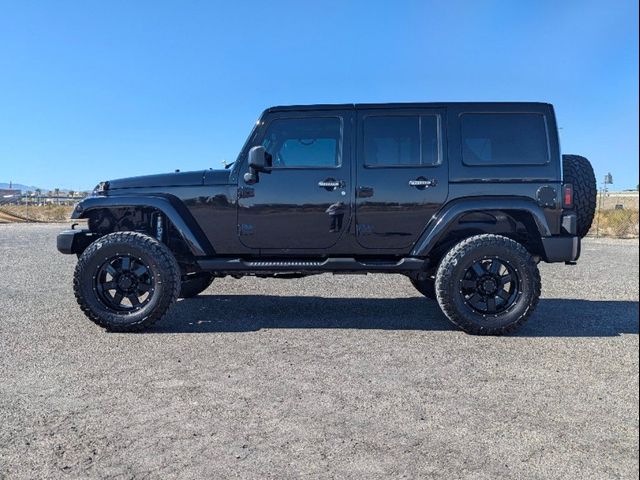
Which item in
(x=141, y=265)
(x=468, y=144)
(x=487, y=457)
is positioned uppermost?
(x=468, y=144)

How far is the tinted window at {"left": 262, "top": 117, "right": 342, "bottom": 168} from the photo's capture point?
4590 millimetres

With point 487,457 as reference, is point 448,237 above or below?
above

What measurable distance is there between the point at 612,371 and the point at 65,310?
5304 millimetres

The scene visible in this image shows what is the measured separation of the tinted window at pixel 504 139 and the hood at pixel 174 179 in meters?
2.49

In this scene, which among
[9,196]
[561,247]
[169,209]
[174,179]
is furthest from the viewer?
[9,196]

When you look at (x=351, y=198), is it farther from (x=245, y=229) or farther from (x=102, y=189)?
(x=102, y=189)

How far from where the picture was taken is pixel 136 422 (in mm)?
2438

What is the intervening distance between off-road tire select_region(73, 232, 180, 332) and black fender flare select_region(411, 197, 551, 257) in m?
2.47

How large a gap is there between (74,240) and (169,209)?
1.10m

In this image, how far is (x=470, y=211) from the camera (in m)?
4.37

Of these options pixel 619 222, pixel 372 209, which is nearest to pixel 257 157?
pixel 372 209

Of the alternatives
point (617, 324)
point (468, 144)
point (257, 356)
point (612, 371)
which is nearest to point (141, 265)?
point (257, 356)

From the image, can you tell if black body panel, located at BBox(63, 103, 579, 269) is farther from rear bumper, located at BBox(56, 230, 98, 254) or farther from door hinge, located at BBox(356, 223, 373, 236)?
rear bumper, located at BBox(56, 230, 98, 254)

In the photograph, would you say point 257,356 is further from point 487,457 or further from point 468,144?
point 468,144
